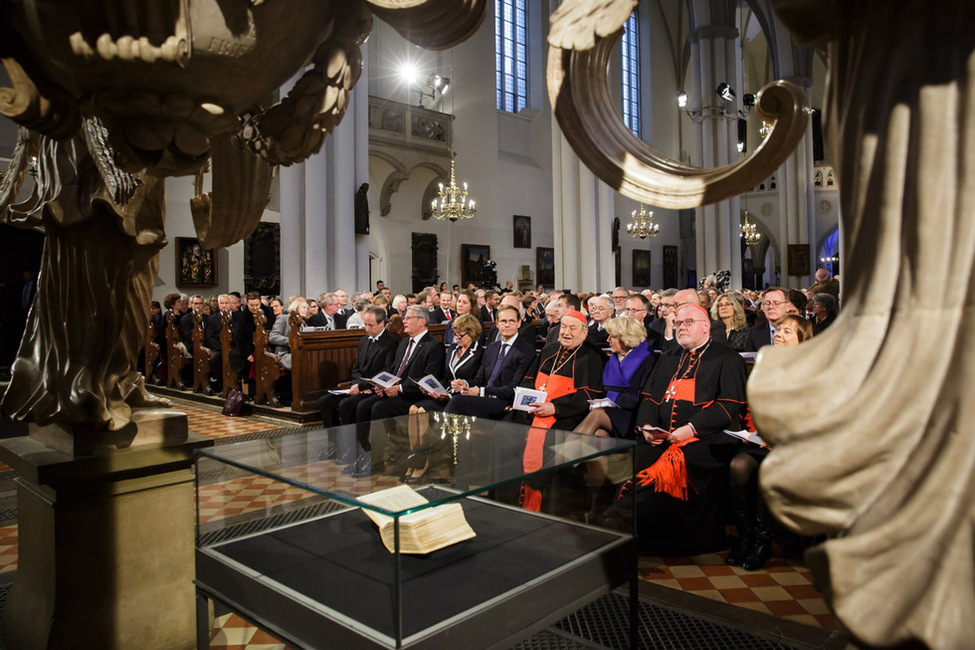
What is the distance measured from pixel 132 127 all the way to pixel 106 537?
1.65 meters

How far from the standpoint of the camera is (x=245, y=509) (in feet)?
7.87

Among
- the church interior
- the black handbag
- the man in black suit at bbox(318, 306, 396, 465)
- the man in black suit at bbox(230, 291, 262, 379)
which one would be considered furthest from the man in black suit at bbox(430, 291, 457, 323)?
the man in black suit at bbox(318, 306, 396, 465)

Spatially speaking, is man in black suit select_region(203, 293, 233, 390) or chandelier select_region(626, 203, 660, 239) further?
chandelier select_region(626, 203, 660, 239)

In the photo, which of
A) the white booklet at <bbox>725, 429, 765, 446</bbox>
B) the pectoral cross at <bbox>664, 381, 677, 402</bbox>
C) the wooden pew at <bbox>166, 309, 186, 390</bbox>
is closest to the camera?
A: the white booklet at <bbox>725, 429, 765, 446</bbox>

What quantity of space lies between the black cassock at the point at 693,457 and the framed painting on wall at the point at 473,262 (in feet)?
54.0

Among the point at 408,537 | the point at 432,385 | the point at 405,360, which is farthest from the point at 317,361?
the point at 408,537

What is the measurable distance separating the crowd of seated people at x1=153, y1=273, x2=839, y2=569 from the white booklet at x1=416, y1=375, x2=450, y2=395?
6 centimetres

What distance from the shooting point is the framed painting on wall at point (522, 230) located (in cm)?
2191

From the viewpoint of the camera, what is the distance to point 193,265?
15.2m

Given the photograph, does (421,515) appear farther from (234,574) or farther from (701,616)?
(701,616)

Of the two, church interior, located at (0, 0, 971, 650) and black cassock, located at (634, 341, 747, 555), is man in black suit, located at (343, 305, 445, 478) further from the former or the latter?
black cassock, located at (634, 341, 747, 555)

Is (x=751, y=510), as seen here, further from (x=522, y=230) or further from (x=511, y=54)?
(x=511, y=54)

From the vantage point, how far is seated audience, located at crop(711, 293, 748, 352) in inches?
→ 263

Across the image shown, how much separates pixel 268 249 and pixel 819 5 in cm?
1638
